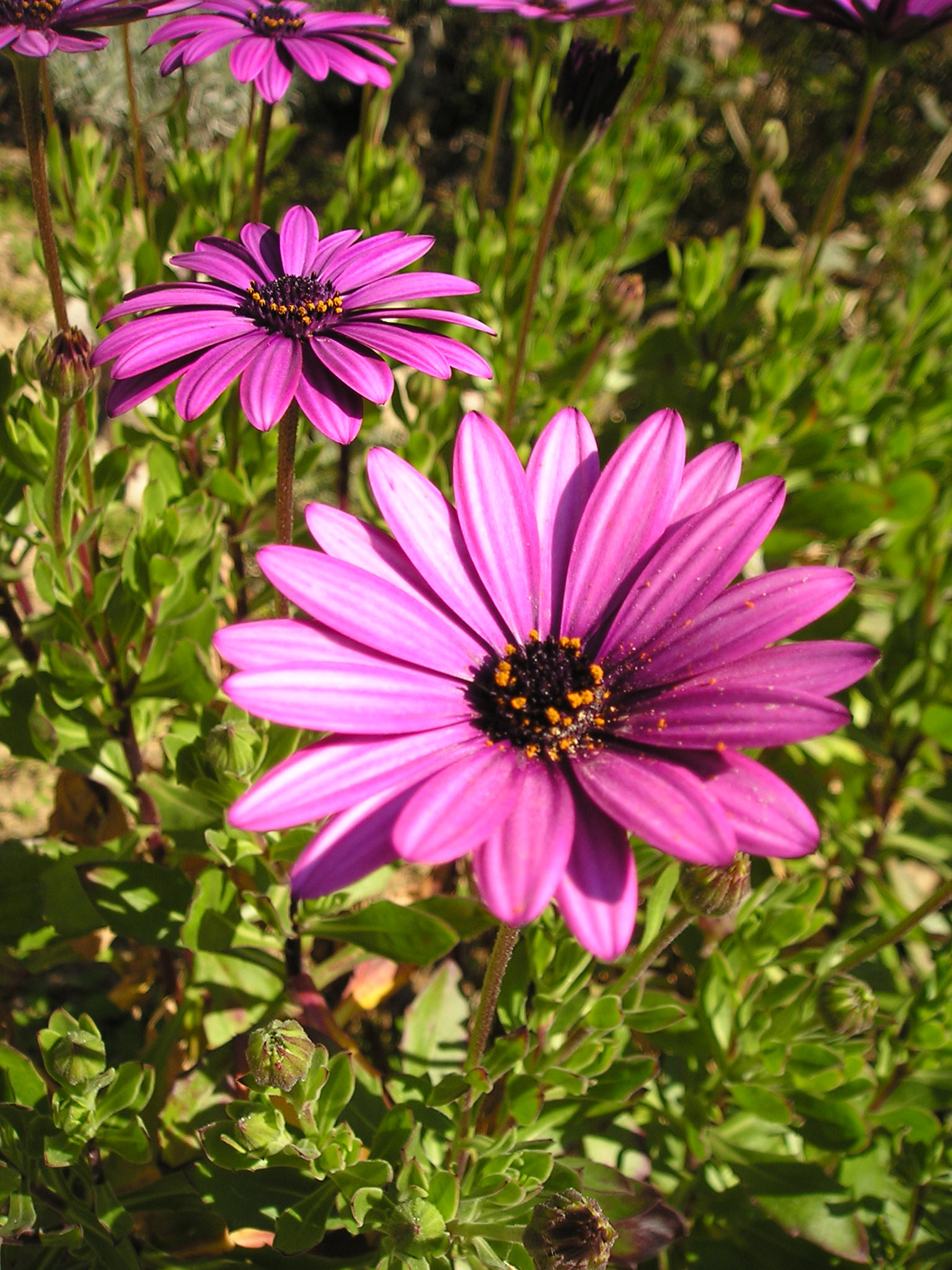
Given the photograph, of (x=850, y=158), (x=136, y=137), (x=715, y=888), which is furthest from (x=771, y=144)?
(x=715, y=888)

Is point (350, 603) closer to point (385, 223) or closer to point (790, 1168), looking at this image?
point (790, 1168)

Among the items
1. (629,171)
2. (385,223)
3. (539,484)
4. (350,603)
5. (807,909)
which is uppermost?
(629,171)

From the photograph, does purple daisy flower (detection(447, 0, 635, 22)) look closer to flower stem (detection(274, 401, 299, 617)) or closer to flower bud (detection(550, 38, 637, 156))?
flower bud (detection(550, 38, 637, 156))

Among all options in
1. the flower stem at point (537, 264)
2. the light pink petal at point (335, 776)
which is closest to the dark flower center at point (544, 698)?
the light pink petal at point (335, 776)

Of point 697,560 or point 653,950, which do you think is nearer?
point 697,560

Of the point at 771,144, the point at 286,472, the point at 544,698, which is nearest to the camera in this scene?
the point at 544,698

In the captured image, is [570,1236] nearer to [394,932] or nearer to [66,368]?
[394,932]

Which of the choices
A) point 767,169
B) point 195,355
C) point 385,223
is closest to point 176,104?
point 385,223
